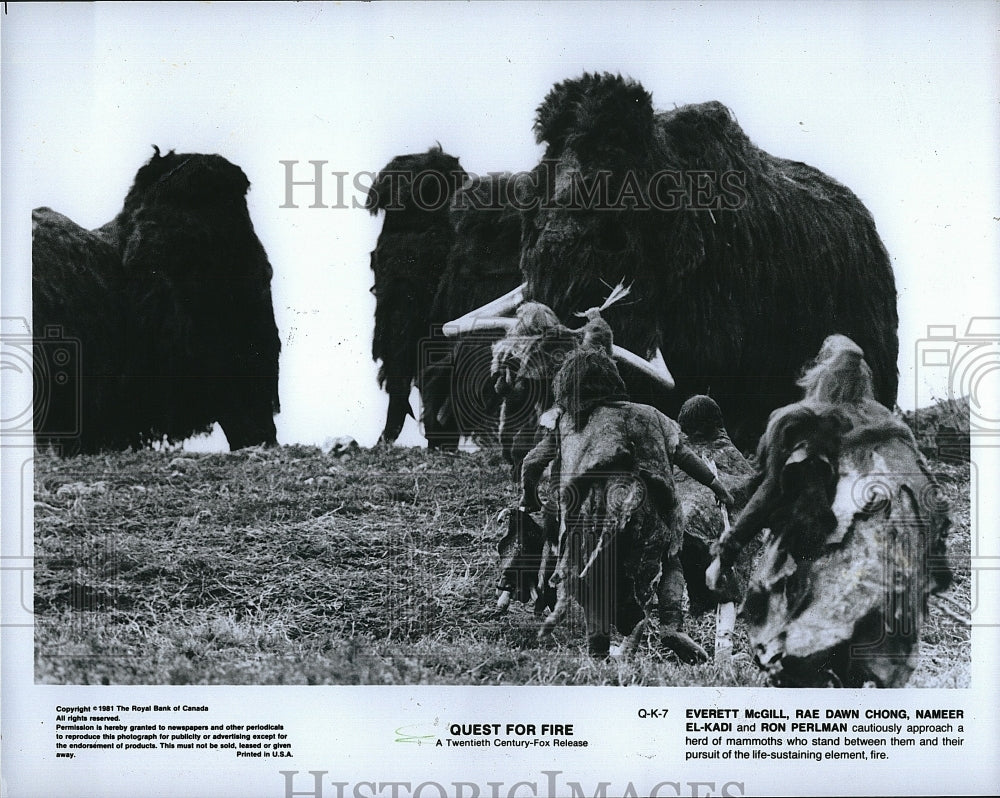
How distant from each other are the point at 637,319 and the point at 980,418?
1786mm

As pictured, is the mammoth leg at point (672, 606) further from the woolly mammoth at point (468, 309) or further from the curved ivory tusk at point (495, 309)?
the curved ivory tusk at point (495, 309)

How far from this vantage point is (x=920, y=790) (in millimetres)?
5168

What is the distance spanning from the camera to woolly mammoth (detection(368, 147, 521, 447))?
215 inches

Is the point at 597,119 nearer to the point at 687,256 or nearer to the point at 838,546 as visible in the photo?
the point at 687,256

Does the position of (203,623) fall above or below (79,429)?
below

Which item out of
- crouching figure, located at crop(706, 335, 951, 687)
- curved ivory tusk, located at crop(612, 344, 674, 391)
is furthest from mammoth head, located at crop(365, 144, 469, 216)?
crouching figure, located at crop(706, 335, 951, 687)

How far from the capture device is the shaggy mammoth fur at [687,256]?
5289mm

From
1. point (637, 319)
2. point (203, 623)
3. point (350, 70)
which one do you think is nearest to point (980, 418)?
point (637, 319)

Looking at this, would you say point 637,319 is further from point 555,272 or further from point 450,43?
point 450,43

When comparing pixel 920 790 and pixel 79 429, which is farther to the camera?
pixel 79 429

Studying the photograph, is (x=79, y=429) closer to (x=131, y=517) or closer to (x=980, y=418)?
(x=131, y=517)

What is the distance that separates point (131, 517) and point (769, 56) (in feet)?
13.0

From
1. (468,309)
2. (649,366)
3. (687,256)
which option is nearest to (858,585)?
(649,366)

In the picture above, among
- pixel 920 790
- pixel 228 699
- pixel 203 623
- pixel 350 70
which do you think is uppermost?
pixel 350 70
